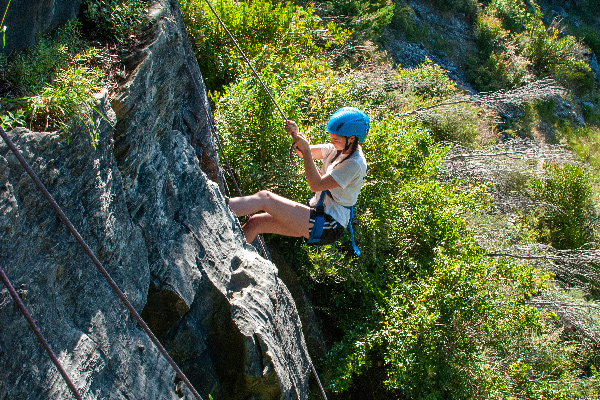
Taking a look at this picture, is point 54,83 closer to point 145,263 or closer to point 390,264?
point 145,263

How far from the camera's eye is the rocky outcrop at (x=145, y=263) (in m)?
2.38

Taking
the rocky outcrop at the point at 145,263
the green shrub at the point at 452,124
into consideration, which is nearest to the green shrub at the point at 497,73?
the green shrub at the point at 452,124

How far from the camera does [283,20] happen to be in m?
8.30

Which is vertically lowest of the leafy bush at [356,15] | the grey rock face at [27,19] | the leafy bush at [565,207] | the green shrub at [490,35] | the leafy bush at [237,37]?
the leafy bush at [565,207]

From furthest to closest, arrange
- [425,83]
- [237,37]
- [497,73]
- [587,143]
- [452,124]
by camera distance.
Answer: [587,143], [497,73], [425,83], [452,124], [237,37]

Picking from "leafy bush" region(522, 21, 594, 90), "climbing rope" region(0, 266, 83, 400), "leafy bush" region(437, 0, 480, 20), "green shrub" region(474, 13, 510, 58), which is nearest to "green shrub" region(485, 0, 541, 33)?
"leafy bush" region(522, 21, 594, 90)

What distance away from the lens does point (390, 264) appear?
22.2 ft

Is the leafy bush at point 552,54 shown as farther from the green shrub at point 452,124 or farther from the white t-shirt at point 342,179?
the white t-shirt at point 342,179

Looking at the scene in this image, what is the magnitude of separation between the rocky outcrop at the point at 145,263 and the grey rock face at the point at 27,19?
0.58 metres

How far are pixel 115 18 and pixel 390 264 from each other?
4.77 meters

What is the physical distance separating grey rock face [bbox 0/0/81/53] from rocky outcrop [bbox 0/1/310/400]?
578mm

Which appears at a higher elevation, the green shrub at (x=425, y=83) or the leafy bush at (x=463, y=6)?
the green shrub at (x=425, y=83)

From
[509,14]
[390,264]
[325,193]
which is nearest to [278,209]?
[325,193]

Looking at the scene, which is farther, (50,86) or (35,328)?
(50,86)
